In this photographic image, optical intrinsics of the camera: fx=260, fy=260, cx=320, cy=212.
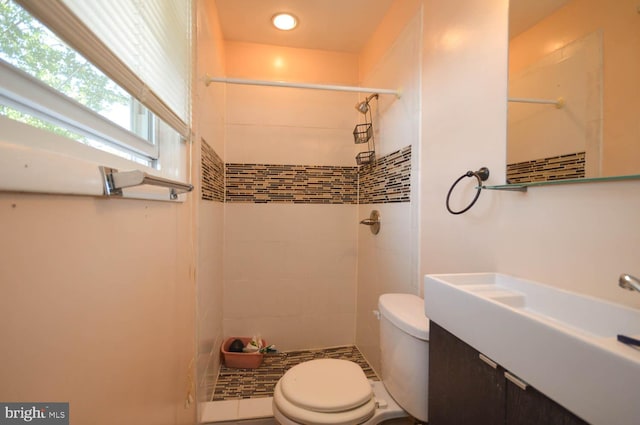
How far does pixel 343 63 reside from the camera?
2.22 m

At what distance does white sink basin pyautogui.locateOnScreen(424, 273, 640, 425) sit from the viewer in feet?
1.30

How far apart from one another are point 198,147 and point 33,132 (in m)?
0.90

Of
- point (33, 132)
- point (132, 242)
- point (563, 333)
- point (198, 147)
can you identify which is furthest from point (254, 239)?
point (563, 333)

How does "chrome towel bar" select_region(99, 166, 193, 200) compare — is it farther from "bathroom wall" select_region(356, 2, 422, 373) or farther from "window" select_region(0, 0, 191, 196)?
"bathroom wall" select_region(356, 2, 422, 373)

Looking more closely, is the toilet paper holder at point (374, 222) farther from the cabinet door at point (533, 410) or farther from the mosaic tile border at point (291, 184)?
the cabinet door at point (533, 410)

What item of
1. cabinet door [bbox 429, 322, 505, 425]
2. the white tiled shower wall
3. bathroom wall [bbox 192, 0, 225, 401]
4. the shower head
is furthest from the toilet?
the shower head

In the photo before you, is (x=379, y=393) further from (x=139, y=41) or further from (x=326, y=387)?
(x=139, y=41)

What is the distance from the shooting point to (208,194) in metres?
1.54

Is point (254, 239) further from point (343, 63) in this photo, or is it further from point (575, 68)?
point (575, 68)

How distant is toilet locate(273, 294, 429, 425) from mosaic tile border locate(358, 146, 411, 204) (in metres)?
0.68

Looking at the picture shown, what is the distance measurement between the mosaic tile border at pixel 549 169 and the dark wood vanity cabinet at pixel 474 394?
21.8 inches

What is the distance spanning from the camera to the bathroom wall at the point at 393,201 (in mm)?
1463

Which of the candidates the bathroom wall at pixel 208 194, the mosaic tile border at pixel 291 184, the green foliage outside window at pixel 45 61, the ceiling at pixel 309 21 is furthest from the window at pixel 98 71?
the mosaic tile border at pixel 291 184

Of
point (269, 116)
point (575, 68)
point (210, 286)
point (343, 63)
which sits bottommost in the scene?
point (210, 286)
